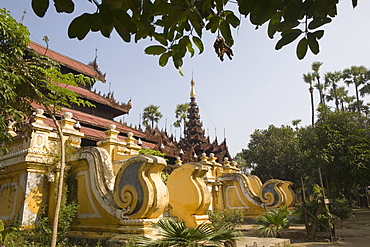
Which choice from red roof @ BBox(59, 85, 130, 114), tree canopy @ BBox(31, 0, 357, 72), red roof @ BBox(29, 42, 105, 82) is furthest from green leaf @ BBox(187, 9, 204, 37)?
red roof @ BBox(29, 42, 105, 82)

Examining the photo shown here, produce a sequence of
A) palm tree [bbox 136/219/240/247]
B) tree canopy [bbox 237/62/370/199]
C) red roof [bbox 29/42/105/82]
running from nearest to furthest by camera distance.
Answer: palm tree [bbox 136/219/240/247]
tree canopy [bbox 237/62/370/199]
red roof [bbox 29/42/105/82]

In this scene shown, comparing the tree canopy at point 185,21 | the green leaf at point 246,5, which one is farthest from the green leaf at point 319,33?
the green leaf at point 246,5

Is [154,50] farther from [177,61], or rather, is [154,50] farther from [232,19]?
[232,19]

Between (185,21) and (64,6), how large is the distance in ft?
3.01

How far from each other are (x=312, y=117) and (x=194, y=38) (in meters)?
34.7

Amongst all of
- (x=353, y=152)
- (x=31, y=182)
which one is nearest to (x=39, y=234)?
(x=31, y=182)

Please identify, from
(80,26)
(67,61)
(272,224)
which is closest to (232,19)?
(80,26)

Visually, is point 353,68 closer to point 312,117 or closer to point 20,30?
point 312,117

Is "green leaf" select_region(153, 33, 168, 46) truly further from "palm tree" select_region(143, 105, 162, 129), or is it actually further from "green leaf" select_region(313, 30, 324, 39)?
"palm tree" select_region(143, 105, 162, 129)

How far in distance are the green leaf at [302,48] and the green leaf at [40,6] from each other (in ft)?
4.77

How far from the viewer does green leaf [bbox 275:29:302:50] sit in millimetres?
1787

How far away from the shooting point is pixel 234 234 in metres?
4.56

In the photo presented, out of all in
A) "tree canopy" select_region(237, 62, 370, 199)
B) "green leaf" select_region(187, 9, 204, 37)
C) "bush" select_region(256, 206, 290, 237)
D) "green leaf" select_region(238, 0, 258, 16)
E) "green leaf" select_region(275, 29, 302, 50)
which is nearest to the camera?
"green leaf" select_region(238, 0, 258, 16)

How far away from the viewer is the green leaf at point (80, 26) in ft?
4.94
